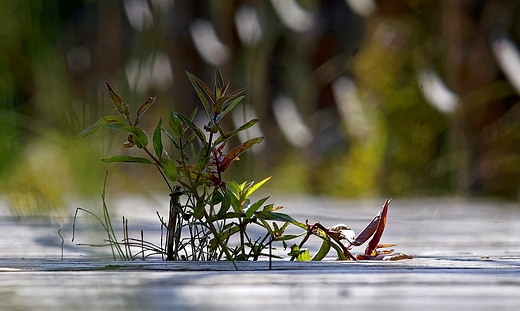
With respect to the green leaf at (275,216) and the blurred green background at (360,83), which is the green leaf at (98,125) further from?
the blurred green background at (360,83)

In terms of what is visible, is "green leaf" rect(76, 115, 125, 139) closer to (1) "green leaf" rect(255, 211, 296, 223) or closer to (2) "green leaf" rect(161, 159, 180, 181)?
(2) "green leaf" rect(161, 159, 180, 181)

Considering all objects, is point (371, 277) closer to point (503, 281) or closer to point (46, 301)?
point (503, 281)

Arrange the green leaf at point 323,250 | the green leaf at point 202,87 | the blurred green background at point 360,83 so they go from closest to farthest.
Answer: the green leaf at point 202,87 → the green leaf at point 323,250 → the blurred green background at point 360,83

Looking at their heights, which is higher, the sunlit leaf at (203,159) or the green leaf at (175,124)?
the green leaf at (175,124)

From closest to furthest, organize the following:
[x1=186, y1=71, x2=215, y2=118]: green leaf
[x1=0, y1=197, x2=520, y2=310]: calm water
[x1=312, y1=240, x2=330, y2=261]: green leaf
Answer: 1. [x1=0, y1=197, x2=520, y2=310]: calm water
2. [x1=186, y1=71, x2=215, y2=118]: green leaf
3. [x1=312, y1=240, x2=330, y2=261]: green leaf

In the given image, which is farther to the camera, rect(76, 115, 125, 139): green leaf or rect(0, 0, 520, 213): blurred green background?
rect(0, 0, 520, 213): blurred green background

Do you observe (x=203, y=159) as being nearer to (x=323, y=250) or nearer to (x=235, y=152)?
(x=235, y=152)

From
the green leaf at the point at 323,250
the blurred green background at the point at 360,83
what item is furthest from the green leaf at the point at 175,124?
the blurred green background at the point at 360,83

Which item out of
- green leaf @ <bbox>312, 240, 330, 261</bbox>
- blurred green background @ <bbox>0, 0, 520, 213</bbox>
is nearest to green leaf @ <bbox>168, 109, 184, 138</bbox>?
green leaf @ <bbox>312, 240, 330, 261</bbox>

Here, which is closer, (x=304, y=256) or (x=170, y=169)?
(x=170, y=169)

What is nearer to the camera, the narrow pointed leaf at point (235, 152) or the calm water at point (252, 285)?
the calm water at point (252, 285)

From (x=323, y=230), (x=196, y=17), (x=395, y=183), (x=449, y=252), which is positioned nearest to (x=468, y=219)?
(x=449, y=252)

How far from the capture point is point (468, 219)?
5.15 ft

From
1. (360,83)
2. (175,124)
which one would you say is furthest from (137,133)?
(360,83)
